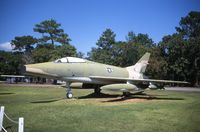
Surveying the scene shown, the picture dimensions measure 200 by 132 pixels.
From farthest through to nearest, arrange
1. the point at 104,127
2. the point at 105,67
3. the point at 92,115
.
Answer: the point at 105,67 → the point at 92,115 → the point at 104,127

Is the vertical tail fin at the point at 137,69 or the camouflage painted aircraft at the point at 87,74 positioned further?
the vertical tail fin at the point at 137,69

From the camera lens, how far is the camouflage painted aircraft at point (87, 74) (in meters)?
14.7

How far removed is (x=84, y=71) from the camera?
16438 millimetres

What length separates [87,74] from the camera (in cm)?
1659

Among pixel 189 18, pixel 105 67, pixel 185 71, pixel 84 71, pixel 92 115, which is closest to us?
pixel 92 115

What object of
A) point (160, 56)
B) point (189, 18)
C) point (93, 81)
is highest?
point (189, 18)

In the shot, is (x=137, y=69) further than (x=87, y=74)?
Yes

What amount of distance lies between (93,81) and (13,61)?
6119 cm

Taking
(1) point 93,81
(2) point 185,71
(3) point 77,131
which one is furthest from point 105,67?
(2) point 185,71

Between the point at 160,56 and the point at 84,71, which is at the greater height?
the point at 160,56

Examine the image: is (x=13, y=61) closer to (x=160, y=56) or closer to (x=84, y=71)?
(x=160, y=56)

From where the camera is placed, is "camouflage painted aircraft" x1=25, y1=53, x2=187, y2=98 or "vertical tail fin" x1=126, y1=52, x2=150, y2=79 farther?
"vertical tail fin" x1=126, y1=52, x2=150, y2=79

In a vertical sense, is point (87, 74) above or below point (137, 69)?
below

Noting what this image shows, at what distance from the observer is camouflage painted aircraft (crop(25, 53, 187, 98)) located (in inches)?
579
